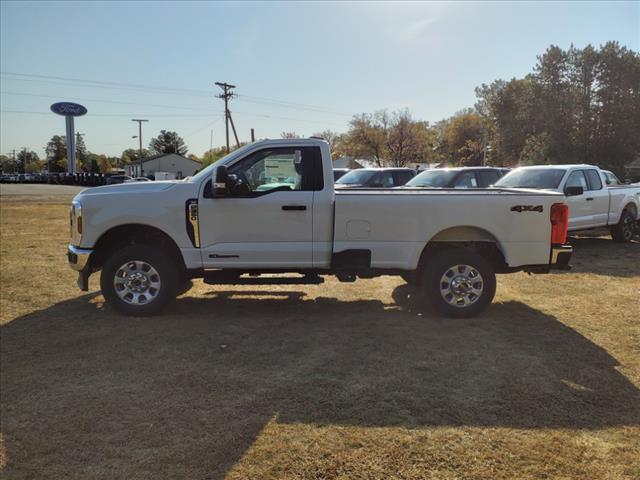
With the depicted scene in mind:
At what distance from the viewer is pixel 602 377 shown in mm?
4359

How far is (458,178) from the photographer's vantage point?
12016 mm

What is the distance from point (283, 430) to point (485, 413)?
4.85 ft

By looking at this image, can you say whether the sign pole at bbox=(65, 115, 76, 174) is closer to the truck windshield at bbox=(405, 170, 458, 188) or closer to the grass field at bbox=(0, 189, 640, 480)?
→ the truck windshield at bbox=(405, 170, 458, 188)

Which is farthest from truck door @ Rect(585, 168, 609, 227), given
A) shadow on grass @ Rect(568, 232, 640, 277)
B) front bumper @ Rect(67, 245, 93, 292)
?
front bumper @ Rect(67, 245, 93, 292)

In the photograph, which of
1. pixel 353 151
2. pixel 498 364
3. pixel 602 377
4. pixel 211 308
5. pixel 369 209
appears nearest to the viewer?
pixel 602 377

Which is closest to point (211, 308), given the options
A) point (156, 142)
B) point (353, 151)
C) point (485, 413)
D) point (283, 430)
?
point (283, 430)

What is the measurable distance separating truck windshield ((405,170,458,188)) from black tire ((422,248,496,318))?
6.05m

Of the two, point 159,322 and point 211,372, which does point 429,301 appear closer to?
point 211,372

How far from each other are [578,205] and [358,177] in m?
6.37

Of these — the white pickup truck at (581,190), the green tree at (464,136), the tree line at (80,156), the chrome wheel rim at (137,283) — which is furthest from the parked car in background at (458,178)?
the tree line at (80,156)

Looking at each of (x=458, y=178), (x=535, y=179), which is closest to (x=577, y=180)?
(x=535, y=179)

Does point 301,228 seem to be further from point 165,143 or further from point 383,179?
point 165,143

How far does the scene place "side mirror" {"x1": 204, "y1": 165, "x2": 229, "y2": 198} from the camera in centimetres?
571

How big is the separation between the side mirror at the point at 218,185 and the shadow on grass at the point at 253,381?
1.53 m
